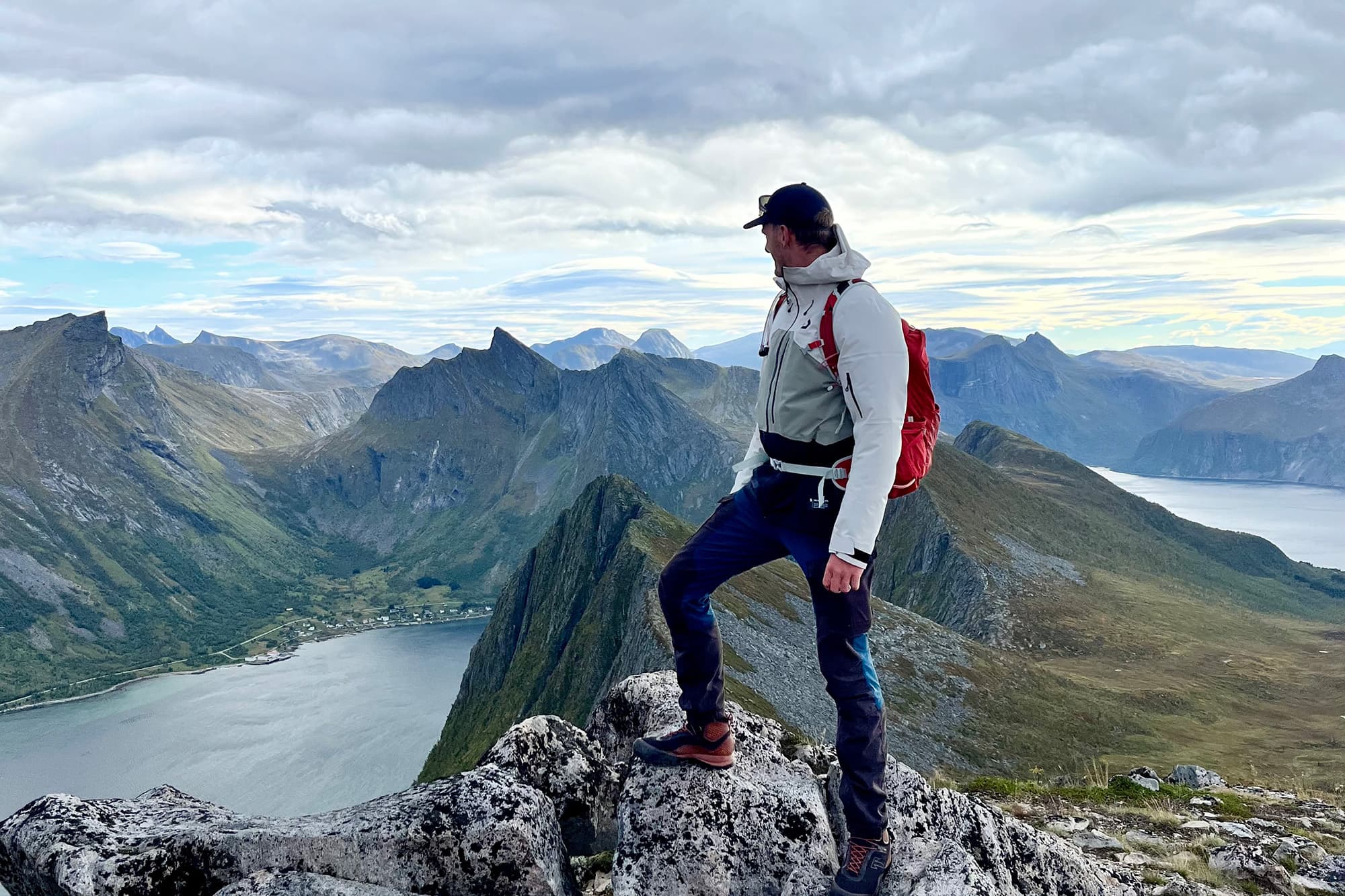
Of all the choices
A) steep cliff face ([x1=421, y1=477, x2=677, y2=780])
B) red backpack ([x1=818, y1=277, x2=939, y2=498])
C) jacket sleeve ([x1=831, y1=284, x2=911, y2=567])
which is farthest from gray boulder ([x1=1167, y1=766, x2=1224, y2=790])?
steep cliff face ([x1=421, y1=477, x2=677, y2=780])

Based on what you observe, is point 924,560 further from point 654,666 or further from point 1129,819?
point 1129,819

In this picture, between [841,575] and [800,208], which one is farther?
[800,208]

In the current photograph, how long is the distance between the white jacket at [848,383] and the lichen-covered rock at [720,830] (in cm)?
351

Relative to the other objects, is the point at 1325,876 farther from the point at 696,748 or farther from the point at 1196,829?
the point at 696,748

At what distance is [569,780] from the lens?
9.88m

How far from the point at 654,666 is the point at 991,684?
35.5 meters

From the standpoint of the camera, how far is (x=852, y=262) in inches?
290

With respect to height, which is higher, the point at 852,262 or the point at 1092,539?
the point at 852,262

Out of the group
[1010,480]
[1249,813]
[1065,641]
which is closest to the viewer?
[1249,813]

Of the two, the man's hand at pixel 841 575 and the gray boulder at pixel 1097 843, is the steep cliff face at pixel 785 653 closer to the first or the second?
the gray boulder at pixel 1097 843

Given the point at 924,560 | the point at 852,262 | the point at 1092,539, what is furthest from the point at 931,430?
the point at 1092,539

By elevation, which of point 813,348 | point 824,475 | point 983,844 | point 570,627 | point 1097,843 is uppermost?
point 813,348

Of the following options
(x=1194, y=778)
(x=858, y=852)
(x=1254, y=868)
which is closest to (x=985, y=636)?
(x=1194, y=778)

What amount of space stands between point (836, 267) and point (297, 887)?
24.8 feet
